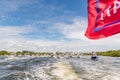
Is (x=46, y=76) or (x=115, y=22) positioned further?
(x=46, y=76)

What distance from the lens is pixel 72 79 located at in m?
21.2

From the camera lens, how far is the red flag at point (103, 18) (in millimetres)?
6406

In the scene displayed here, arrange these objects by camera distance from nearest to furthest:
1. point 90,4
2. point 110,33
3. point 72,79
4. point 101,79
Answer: point 110,33 < point 90,4 < point 72,79 < point 101,79

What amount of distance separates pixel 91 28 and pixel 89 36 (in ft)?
0.70

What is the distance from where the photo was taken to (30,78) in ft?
73.5

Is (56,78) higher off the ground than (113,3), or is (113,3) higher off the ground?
(113,3)

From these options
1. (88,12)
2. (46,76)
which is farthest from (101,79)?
(88,12)

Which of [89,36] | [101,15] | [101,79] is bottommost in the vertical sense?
[101,79]

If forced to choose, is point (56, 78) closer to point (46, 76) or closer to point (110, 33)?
point (46, 76)

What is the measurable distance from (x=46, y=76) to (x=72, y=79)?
289 centimetres

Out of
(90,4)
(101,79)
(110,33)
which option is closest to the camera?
(110,33)

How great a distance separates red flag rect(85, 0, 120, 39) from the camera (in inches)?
252

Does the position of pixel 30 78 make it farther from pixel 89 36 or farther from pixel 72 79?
pixel 89 36

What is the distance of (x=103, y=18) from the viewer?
6676mm
